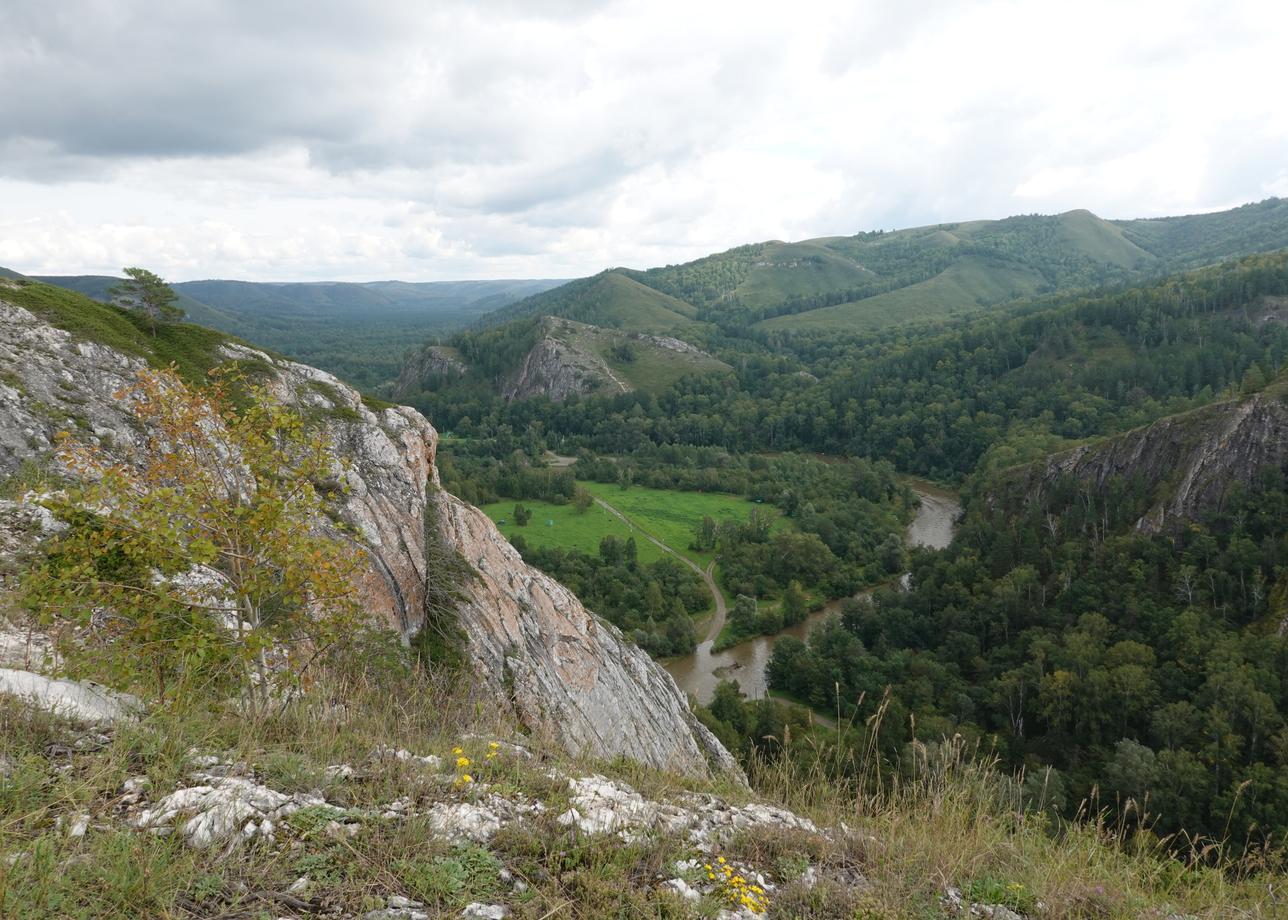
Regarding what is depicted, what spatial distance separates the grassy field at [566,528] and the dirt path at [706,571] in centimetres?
113

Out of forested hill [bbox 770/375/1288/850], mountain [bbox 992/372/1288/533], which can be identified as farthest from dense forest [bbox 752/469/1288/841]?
mountain [bbox 992/372/1288/533]

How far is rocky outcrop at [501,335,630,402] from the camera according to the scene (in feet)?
560

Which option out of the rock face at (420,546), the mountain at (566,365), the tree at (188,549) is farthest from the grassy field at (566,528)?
the tree at (188,549)

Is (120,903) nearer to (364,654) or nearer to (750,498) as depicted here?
(364,654)

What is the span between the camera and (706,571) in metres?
79.2

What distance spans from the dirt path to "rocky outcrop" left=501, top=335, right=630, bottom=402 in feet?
225

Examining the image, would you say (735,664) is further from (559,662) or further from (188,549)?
(188,549)

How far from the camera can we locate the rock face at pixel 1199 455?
53.6 meters

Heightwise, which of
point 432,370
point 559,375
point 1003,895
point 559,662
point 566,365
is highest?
point 566,365

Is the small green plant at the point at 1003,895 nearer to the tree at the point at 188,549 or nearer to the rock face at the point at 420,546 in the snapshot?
the tree at the point at 188,549

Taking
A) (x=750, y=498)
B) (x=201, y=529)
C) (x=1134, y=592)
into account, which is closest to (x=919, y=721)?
(x=1134, y=592)

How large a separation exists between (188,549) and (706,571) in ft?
244

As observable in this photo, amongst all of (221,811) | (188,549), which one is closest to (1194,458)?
(188,549)

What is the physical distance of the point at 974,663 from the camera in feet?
169
